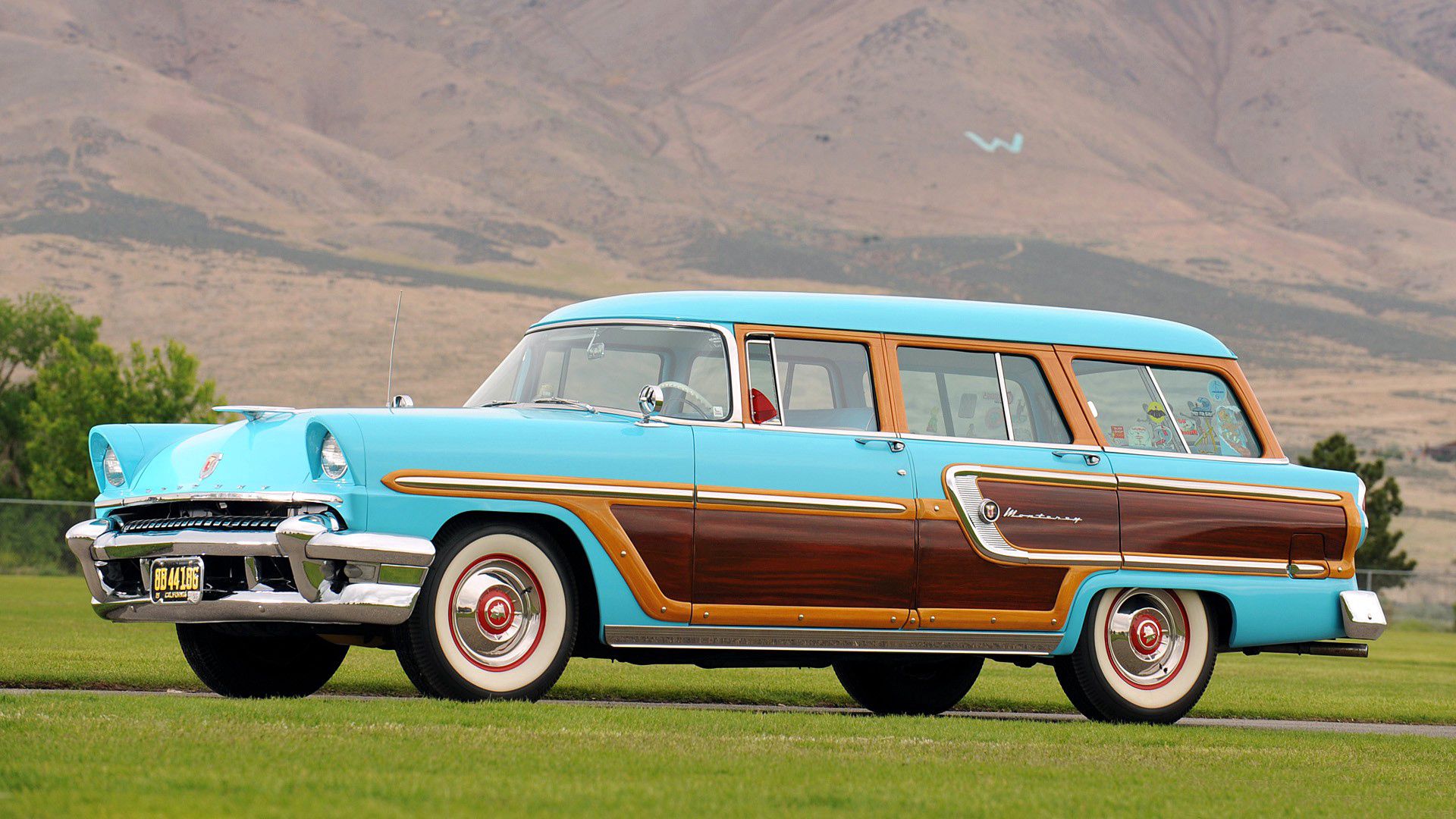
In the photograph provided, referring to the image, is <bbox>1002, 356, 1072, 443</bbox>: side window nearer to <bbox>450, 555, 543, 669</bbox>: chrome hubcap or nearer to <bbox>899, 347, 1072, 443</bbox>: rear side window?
<bbox>899, 347, 1072, 443</bbox>: rear side window

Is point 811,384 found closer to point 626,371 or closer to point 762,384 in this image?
point 762,384

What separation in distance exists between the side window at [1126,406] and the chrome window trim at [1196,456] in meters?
0.04

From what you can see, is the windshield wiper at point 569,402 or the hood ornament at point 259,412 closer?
the hood ornament at point 259,412

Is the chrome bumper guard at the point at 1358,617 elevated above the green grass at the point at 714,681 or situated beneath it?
elevated above

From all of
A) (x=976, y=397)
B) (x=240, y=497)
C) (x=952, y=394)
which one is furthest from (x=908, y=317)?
(x=240, y=497)

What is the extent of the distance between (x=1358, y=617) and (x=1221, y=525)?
40.9 inches

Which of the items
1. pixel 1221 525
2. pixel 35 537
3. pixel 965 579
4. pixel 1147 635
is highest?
pixel 35 537

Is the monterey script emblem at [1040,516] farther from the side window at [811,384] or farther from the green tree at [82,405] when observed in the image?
the green tree at [82,405]

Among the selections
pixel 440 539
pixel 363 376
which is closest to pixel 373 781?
pixel 440 539

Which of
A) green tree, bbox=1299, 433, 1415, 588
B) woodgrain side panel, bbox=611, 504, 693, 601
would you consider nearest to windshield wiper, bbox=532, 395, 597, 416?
woodgrain side panel, bbox=611, 504, 693, 601

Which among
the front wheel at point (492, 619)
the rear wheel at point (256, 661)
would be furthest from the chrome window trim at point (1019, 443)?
the rear wheel at point (256, 661)

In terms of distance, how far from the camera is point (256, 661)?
401 inches

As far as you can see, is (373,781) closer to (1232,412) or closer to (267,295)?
(1232,412)

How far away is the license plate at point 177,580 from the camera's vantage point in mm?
8781
